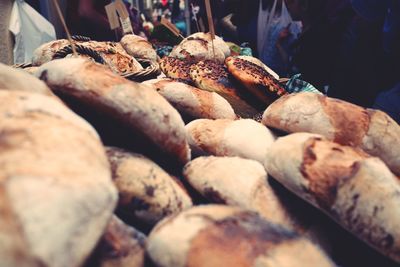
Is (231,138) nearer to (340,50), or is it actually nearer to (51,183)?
Answer: (51,183)

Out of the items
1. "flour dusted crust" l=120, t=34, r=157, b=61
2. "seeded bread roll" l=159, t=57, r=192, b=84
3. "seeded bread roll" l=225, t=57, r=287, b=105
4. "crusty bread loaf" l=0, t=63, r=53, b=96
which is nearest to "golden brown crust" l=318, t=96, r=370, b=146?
"seeded bread roll" l=225, t=57, r=287, b=105

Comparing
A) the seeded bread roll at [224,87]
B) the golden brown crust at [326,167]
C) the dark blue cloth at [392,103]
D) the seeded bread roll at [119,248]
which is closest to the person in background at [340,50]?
the dark blue cloth at [392,103]

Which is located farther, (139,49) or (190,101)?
(139,49)

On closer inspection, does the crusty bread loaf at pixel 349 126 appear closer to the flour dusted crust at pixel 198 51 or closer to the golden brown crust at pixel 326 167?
the golden brown crust at pixel 326 167

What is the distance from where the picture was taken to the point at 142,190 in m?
0.78

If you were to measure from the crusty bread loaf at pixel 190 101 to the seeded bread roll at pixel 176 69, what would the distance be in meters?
0.42

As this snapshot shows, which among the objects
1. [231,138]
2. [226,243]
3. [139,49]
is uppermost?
[226,243]

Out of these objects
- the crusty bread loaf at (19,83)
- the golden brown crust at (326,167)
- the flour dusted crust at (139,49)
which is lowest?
the flour dusted crust at (139,49)

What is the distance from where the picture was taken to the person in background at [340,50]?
7.70 ft

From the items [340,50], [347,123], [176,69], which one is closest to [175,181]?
[347,123]

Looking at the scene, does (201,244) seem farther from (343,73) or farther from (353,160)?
(343,73)

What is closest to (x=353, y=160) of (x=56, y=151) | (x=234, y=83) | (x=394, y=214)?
(x=394, y=214)

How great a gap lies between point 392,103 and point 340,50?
727 mm

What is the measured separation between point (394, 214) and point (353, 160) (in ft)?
0.44
